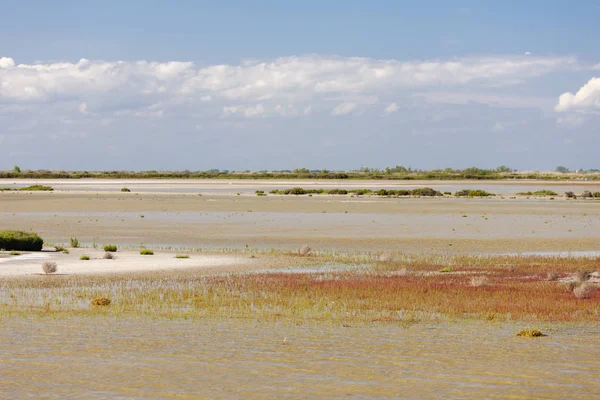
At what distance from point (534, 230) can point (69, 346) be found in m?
36.9

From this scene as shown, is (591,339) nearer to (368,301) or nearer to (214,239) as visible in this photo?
(368,301)

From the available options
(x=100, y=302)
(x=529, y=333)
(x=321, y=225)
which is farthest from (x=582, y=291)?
→ (x=321, y=225)

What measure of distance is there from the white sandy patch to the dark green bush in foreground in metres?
1.22

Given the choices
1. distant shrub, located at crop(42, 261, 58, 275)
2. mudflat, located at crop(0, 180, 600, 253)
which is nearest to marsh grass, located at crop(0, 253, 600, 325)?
distant shrub, located at crop(42, 261, 58, 275)

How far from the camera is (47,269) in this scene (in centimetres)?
2481

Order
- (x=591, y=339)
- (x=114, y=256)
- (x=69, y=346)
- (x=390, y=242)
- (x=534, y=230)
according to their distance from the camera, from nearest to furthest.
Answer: (x=69, y=346)
(x=591, y=339)
(x=114, y=256)
(x=390, y=242)
(x=534, y=230)

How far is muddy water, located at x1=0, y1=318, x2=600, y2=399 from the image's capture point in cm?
1196

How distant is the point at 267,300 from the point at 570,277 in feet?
33.6

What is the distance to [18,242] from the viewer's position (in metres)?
32.7

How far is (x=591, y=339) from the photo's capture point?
15672 mm

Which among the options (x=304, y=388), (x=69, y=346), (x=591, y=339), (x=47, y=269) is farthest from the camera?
(x=47, y=269)

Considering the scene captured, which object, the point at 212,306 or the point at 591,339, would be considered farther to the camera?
the point at 212,306

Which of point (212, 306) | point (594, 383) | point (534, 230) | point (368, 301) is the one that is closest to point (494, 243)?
point (534, 230)

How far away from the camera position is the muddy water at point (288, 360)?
39.2ft
